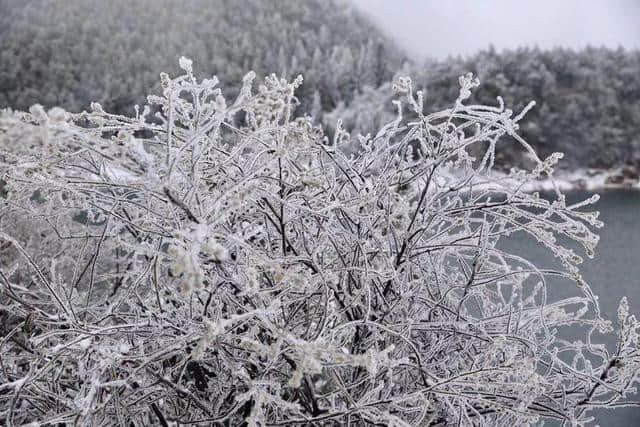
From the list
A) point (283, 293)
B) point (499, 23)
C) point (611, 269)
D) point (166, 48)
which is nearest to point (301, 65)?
point (166, 48)

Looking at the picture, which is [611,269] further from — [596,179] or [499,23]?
[499,23]

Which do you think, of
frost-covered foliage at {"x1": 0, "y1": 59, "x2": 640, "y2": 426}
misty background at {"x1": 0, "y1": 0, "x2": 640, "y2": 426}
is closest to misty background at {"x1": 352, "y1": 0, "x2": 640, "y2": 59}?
misty background at {"x1": 0, "y1": 0, "x2": 640, "y2": 426}

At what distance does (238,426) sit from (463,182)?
0.73 meters

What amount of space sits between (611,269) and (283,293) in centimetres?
776

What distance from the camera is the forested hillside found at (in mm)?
23609

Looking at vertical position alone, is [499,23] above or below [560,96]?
above

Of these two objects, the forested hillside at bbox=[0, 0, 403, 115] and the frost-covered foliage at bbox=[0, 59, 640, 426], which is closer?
the frost-covered foliage at bbox=[0, 59, 640, 426]

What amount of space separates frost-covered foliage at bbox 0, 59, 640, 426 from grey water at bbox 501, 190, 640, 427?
2.95 metres

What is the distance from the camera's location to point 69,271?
2820mm

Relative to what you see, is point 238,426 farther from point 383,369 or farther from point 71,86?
point 71,86

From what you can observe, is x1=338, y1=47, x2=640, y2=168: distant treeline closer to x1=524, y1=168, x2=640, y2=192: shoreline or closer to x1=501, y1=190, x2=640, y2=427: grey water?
x1=524, y1=168, x2=640, y2=192: shoreline

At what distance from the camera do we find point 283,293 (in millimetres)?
917

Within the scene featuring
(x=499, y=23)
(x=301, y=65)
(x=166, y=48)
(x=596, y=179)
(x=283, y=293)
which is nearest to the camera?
(x=283, y=293)

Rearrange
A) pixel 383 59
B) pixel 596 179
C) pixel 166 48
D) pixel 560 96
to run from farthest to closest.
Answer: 1. pixel 166 48
2. pixel 383 59
3. pixel 560 96
4. pixel 596 179
